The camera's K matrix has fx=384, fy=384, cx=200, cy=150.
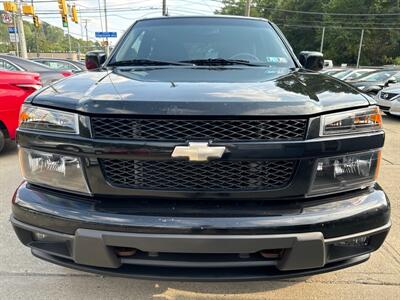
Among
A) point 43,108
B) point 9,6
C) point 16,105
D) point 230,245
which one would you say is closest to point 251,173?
point 230,245

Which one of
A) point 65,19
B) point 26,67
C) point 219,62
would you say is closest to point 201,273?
point 219,62

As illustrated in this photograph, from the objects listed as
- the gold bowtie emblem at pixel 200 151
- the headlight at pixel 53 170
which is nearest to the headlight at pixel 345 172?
the gold bowtie emblem at pixel 200 151

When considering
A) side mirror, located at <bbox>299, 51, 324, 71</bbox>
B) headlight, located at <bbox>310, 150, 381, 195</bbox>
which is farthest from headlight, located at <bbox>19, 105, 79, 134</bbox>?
side mirror, located at <bbox>299, 51, 324, 71</bbox>

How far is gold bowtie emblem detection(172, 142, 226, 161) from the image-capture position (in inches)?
70.8

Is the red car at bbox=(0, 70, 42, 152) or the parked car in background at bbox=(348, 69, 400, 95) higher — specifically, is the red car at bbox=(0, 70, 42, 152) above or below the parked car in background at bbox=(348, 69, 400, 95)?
above

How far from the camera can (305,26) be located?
7031 cm

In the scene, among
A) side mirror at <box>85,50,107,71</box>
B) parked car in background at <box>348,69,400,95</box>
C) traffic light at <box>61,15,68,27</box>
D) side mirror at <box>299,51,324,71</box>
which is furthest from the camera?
traffic light at <box>61,15,68,27</box>

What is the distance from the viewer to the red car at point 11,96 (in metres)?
5.52

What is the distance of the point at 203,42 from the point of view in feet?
10.8

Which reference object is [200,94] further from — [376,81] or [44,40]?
[44,40]

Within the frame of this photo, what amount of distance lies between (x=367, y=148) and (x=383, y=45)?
64.4m

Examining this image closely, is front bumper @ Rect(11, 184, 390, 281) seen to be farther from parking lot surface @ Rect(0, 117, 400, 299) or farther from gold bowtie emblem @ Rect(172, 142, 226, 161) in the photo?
parking lot surface @ Rect(0, 117, 400, 299)

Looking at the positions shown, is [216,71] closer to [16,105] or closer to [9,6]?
[16,105]

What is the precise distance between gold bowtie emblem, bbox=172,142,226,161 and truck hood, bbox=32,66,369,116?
0.16m
